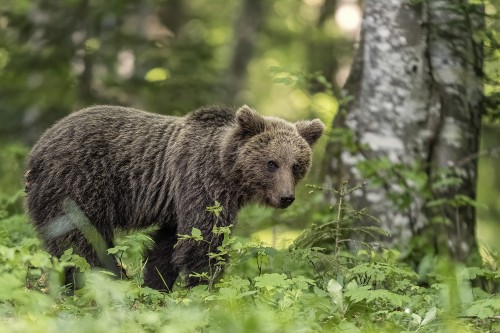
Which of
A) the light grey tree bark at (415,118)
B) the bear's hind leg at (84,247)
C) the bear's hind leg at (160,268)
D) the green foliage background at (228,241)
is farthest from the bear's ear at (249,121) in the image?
the bear's hind leg at (84,247)

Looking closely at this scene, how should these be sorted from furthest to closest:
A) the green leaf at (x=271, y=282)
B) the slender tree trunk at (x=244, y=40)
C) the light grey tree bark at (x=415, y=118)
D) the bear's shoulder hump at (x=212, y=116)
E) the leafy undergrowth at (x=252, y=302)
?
the slender tree trunk at (x=244, y=40) < the light grey tree bark at (x=415, y=118) < the bear's shoulder hump at (x=212, y=116) < the green leaf at (x=271, y=282) < the leafy undergrowth at (x=252, y=302)

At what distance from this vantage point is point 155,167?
26.1ft

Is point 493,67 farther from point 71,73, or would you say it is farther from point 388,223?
point 71,73

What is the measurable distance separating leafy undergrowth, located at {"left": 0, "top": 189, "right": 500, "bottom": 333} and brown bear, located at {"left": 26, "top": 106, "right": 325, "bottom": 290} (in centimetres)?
54

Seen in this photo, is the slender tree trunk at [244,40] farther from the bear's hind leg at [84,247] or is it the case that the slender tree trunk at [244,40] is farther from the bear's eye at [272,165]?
the bear's hind leg at [84,247]

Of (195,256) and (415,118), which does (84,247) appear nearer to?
(195,256)

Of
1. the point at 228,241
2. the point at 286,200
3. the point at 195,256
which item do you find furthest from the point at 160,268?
the point at 228,241

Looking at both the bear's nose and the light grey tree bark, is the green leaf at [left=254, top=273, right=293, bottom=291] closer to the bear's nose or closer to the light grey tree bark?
the bear's nose

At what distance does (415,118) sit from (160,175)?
2991 millimetres

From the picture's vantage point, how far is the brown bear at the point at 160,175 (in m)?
7.41

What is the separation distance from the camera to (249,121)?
7.69 meters

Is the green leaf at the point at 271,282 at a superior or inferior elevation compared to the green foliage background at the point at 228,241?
superior

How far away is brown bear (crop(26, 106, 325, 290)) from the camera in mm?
7406

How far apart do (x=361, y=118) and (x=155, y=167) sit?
2457 millimetres
